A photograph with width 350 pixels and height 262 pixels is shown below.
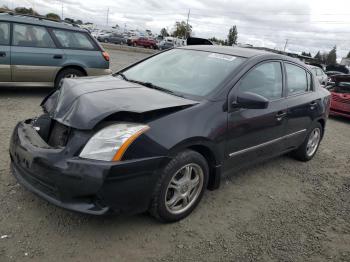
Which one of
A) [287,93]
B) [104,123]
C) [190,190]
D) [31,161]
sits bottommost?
[190,190]

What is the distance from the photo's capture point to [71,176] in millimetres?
2559

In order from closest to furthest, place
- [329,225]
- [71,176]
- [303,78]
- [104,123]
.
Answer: [71,176]
[104,123]
[329,225]
[303,78]

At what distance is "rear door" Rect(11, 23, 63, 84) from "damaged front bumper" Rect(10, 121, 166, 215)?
189 inches

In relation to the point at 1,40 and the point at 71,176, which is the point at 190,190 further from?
the point at 1,40

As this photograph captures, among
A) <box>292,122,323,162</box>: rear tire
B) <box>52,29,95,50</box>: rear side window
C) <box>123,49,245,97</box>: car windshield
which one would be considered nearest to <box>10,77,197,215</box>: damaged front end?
<box>123,49,245,97</box>: car windshield

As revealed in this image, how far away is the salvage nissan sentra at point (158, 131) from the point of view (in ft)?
8.59

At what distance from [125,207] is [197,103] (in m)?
1.18

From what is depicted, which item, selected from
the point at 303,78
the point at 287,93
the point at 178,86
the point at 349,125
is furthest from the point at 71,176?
the point at 349,125

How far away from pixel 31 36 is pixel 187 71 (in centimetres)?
480

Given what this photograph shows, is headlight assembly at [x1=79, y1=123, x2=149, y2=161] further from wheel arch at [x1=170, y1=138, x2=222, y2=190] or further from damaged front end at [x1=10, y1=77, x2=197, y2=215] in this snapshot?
wheel arch at [x1=170, y1=138, x2=222, y2=190]

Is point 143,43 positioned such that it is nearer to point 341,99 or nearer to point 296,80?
point 341,99

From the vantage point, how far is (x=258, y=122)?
12.4 ft

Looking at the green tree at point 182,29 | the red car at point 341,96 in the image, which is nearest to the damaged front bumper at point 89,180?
the red car at point 341,96

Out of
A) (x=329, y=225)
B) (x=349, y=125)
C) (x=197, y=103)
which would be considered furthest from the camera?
(x=349, y=125)
